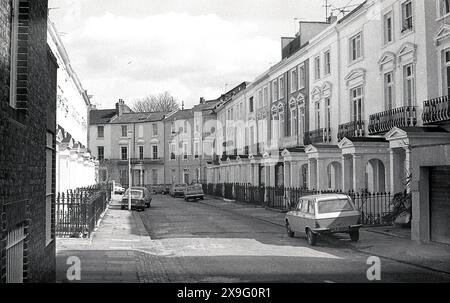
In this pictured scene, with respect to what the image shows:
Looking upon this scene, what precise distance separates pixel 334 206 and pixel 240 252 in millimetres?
3337

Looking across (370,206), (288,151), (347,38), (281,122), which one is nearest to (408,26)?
(347,38)

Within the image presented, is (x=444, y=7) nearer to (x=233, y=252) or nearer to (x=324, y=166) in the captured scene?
(x=324, y=166)

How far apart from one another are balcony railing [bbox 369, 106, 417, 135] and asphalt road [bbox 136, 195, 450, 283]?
4.56m

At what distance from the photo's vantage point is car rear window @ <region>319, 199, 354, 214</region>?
12195 mm

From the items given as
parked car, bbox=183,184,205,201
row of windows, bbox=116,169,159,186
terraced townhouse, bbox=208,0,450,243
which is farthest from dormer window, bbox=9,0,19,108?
parked car, bbox=183,184,205,201

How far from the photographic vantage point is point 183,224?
17984mm

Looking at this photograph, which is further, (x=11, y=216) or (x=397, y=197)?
(x=397, y=197)

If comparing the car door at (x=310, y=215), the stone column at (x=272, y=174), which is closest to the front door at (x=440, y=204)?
the car door at (x=310, y=215)

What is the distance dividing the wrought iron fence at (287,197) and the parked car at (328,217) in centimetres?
359

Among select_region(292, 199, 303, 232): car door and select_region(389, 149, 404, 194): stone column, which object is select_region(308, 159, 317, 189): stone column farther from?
select_region(292, 199, 303, 232): car door

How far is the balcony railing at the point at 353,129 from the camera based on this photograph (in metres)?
18.7
